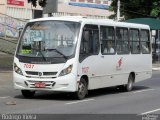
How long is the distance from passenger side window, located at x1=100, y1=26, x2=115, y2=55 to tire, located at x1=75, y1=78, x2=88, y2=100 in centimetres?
181

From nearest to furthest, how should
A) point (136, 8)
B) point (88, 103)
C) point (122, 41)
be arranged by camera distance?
point (88, 103) → point (122, 41) → point (136, 8)

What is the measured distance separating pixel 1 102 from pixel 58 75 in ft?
6.36

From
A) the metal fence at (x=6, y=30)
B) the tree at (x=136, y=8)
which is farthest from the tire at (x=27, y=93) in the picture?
the tree at (x=136, y=8)

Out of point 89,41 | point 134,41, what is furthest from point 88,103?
point 134,41

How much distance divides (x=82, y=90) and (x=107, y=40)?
2.73m

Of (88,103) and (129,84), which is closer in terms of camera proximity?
(88,103)

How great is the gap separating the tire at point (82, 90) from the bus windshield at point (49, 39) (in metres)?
1.04

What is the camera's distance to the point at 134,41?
21.8 metres

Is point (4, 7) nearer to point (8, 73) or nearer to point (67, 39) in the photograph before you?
point (8, 73)

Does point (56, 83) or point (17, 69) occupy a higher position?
point (17, 69)

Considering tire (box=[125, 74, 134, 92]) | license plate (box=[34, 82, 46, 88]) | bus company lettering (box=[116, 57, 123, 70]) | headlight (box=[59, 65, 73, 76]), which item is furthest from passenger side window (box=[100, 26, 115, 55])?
license plate (box=[34, 82, 46, 88])

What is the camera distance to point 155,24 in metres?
42.3

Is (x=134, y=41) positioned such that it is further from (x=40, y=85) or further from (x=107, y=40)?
(x=40, y=85)

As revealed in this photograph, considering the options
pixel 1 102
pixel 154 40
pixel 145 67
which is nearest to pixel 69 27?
pixel 1 102
